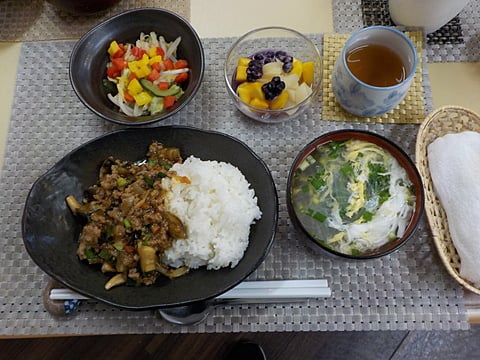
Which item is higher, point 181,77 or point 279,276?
point 181,77

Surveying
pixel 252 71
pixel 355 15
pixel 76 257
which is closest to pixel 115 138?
pixel 76 257

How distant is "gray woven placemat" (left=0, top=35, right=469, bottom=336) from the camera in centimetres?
146

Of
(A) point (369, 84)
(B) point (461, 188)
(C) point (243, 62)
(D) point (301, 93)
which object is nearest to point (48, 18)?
(C) point (243, 62)

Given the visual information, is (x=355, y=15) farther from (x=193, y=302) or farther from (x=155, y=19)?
(x=193, y=302)

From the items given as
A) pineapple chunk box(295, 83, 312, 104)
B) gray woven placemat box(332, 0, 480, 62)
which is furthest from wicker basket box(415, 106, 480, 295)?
pineapple chunk box(295, 83, 312, 104)

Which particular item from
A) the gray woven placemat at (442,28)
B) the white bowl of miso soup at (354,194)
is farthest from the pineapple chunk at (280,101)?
the gray woven placemat at (442,28)

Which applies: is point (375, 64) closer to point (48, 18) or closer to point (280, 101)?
point (280, 101)

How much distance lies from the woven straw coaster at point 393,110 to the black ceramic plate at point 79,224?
444 mm

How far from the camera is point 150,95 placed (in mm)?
1656

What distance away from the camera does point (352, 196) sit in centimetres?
148

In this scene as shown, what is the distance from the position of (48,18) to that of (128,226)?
1.10 metres

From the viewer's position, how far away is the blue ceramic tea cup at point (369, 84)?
1.50 m

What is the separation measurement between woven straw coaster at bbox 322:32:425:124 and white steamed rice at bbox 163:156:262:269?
51cm

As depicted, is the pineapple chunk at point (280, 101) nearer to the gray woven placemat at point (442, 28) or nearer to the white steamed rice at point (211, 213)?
the white steamed rice at point (211, 213)
